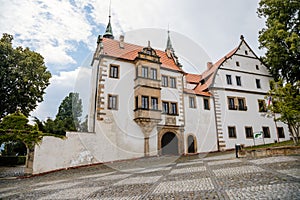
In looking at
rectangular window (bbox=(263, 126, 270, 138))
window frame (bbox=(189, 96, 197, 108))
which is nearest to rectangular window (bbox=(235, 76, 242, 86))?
rectangular window (bbox=(263, 126, 270, 138))

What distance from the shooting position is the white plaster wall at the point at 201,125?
21.1 metres

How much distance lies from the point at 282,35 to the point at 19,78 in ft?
90.5

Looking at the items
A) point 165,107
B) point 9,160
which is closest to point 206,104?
point 165,107

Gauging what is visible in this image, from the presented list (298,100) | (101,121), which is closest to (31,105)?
(101,121)

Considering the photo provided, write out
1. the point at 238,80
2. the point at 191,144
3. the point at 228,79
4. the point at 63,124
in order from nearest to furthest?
1. the point at 191,144
2. the point at 228,79
3. the point at 238,80
4. the point at 63,124

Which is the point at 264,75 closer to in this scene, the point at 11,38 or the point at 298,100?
the point at 298,100

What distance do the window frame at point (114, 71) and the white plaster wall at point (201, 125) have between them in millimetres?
7620

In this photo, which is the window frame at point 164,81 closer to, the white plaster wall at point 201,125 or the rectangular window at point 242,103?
the white plaster wall at point 201,125

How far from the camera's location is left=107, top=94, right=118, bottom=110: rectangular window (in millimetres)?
17742

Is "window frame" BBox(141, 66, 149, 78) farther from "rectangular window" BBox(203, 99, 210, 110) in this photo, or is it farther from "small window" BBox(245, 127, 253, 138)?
"small window" BBox(245, 127, 253, 138)

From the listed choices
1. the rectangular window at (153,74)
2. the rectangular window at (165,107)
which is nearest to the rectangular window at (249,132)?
the rectangular window at (165,107)

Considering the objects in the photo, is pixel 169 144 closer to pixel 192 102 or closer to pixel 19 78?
pixel 192 102

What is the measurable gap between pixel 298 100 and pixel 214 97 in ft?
33.4

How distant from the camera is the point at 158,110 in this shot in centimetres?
1884
